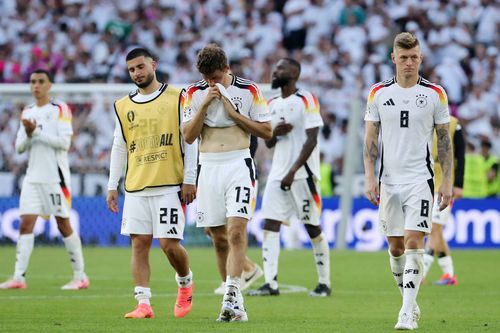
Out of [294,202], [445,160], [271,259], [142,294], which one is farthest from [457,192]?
[142,294]

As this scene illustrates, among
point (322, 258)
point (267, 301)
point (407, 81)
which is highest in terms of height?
point (407, 81)

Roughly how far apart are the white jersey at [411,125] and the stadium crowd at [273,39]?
48.1 feet

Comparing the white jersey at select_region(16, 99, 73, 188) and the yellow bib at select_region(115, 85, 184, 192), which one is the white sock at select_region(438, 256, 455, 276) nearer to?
the white jersey at select_region(16, 99, 73, 188)

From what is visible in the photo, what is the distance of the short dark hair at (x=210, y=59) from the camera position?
10258 millimetres

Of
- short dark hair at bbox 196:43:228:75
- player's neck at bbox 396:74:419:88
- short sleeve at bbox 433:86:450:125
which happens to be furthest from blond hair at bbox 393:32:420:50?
short dark hair at bbox 196:43:228:75

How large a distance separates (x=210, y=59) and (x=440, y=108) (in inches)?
83.4

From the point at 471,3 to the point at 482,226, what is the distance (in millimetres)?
8489

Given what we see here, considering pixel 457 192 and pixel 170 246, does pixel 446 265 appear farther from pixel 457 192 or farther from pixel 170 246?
pixel 170 246

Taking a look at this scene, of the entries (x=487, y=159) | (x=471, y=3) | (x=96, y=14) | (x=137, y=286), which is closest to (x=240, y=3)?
(x=96, y=14)

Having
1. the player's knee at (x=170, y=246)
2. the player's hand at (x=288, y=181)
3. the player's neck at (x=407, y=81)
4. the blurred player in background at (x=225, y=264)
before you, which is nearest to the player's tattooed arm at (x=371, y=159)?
the player's neck at (x=407, y=81)

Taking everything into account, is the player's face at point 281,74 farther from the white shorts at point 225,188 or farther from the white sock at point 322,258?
the white shorts at point 225,188

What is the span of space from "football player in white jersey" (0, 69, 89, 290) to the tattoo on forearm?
620 centimetres

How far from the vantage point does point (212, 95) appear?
403 inches

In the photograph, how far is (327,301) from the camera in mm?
12844
